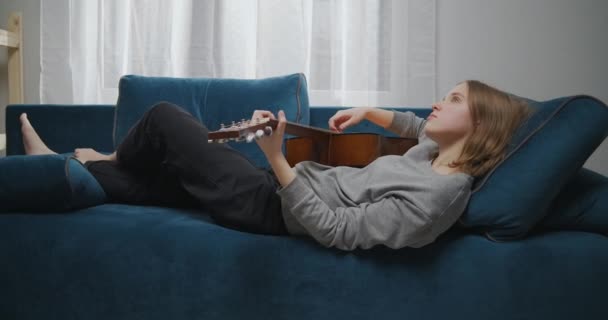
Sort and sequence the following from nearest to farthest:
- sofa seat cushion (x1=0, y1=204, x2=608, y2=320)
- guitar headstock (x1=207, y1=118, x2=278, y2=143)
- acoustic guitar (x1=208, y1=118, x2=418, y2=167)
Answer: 1. guitar headstock (x1=207, y1=118, x2=278, y2=143)
2. sofa seat cushion (x1=0, y1=204, x2=608, y2=320)
3. acoustic guitar (x1=208, y1=118, x2=418, y2=167)

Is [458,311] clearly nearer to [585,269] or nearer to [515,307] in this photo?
[515,307]

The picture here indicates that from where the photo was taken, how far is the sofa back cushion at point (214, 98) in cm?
199

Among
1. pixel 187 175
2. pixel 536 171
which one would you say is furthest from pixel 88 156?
pixel 536 171

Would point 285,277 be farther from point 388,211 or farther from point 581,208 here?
point 581,208

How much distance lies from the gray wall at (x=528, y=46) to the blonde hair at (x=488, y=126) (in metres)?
1.42

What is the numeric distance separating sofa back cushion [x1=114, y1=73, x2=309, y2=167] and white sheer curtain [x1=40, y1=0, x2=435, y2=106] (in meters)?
0.55

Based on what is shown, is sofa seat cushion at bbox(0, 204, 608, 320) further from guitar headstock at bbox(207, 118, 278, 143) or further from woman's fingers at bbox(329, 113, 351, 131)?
woman's fingers at bbox(329, 113, 351, 131)

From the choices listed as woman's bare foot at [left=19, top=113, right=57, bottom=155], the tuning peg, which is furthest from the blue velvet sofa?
woman's bare foot at [left=19, top=113, right=57, bottom=155]

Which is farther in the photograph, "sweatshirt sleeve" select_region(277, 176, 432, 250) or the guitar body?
the guitar body

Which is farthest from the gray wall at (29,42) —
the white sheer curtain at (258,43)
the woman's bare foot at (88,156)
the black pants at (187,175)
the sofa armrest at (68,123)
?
the black pants at (187,175)

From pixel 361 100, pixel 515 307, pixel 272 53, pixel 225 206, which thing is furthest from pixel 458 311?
pixel 272 53

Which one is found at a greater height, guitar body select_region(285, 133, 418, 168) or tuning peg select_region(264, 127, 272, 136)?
tuning peg select_region(264, 127, 272, 136)

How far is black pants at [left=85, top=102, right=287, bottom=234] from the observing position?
1.19m

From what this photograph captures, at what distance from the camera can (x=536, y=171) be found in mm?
→ 1077
